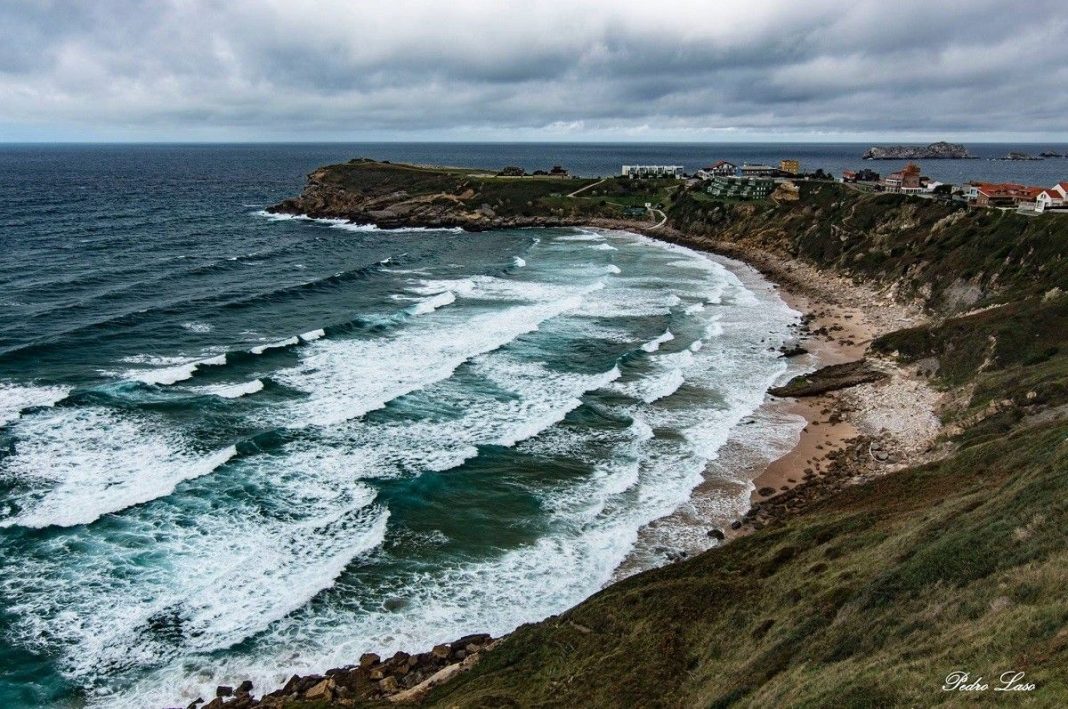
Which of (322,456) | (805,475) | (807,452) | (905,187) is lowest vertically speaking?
(805,475)

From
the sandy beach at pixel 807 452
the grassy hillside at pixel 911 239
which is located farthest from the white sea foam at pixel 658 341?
the grassy hillside at pixel 911 239

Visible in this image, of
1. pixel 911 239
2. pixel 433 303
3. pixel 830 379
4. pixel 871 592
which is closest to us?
pixel 871 592

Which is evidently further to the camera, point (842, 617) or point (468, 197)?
point (468, 197)

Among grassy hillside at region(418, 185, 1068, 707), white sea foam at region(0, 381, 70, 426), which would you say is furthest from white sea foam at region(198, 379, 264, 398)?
grassy hillside at region(418, 185, 1068, 707)

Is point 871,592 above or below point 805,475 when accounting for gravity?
above

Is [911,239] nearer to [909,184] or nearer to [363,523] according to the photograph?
[909,184]

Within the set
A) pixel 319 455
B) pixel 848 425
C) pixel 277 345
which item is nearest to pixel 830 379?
pixel 848 425

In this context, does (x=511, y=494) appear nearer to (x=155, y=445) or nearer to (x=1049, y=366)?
(x=155, y=445)

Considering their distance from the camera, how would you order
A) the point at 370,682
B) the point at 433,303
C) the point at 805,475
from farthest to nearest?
the point at 433,303 < the point at 805,475 < the point at 370,682
